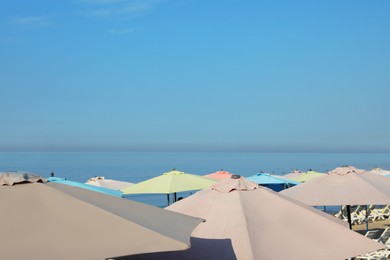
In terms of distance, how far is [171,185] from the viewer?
10945mm

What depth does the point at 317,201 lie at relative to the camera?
21.9 feet

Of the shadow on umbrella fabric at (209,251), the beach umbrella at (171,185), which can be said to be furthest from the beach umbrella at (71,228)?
the beach umbrella at (171,185)

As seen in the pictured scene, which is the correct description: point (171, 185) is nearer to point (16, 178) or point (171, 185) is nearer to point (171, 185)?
point (171, 185)

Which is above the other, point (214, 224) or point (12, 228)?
point (12, 228)

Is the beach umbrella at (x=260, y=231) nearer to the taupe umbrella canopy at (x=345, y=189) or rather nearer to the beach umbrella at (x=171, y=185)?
the taupe umbrella canopy at (x=345, y=189)

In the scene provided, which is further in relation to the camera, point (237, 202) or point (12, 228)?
point (237, 202)

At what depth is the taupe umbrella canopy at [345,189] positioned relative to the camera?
666cm

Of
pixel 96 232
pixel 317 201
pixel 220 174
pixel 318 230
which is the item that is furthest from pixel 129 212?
pixel 220 174

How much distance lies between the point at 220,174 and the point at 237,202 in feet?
35.1

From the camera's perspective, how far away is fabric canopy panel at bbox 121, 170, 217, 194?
10.7 meters

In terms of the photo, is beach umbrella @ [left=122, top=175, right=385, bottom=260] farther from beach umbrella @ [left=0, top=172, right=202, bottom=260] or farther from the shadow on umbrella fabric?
beach umbrella @ [left=0, top=172, right=202, bottom=260]

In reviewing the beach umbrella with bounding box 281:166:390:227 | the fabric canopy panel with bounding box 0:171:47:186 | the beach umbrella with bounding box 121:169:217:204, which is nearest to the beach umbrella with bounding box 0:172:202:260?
the fabric canopy panel with bounding box 0:171:47:186

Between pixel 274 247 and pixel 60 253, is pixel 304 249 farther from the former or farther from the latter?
pixel 60 253

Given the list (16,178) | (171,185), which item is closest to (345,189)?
(171,185)
